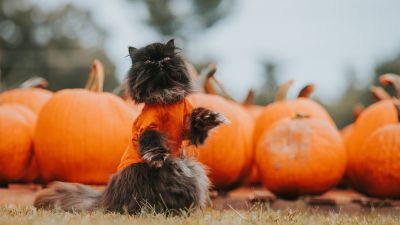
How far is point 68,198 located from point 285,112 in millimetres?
2980

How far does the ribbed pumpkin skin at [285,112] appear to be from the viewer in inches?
247

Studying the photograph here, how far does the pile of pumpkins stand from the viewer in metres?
5.25

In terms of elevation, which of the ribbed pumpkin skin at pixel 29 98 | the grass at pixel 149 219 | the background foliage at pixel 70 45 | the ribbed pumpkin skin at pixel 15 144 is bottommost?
the grass at pixel 149 219

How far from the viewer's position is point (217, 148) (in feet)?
18.5

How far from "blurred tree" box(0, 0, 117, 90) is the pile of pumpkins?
717 inches

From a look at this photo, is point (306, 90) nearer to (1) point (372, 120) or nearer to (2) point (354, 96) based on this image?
(1) point (372, 120)

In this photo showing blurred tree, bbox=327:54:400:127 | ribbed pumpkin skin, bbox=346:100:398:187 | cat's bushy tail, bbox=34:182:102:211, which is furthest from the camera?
blurred tree, bbox=327:54:400:127

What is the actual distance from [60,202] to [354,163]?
293 cm

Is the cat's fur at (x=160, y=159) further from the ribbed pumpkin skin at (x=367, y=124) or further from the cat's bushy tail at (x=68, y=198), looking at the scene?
the ribbed pumpkin skin at (x=367, y=124)

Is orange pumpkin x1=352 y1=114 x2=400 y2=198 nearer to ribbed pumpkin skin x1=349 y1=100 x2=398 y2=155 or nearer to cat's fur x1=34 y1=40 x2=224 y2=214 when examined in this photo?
ribbed pumpkin skin x1=349 y1=100 x2=398 y2=155

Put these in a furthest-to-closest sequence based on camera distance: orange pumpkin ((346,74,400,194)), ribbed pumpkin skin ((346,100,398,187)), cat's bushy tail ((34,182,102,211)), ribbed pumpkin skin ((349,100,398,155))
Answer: ribbed pumpkin skin ((349,100,398,155)), ribbed pumpkin skin ((346,100,398,187)), orange pumpkin ((346,74,400,194)), cat's bushy tail ((34,182,102,211))

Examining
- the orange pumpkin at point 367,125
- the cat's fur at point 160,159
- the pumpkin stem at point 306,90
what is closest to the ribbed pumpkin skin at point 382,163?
the orange pumpkin at point 367,125

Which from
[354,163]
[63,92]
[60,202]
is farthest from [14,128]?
[354,163]

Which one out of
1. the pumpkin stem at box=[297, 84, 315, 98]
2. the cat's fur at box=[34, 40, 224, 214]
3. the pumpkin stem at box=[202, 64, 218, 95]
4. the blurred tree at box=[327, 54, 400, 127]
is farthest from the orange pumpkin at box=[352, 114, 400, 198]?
the blurred tree at box=[327, 54, 400, 127]
